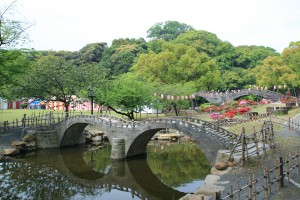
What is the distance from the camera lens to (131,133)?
27.1 metres

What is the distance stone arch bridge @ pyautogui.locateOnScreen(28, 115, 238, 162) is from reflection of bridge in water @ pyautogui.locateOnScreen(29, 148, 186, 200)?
1.75 meters

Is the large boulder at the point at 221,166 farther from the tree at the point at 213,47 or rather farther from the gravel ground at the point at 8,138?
the tree at the point at 213,47

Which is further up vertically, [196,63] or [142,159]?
[196,63]

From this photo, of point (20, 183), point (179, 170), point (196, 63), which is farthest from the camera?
point (196, 63)

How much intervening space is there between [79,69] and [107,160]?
17.2m

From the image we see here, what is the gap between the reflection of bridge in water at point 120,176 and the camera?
19984 mm

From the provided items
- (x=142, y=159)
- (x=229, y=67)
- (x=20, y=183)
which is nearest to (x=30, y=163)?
(x=20, y=183)

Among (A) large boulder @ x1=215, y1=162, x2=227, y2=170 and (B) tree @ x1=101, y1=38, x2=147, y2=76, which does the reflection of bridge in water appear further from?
(B) tree @ x1=101, y1=38, x2=147, y2=76

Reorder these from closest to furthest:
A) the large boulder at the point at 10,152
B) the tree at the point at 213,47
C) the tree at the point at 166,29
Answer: the large boulder at the point at 10,152, the tree at the point at 213,47, the tree at the point at 166,29

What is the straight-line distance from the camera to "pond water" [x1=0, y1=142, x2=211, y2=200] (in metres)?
19.7

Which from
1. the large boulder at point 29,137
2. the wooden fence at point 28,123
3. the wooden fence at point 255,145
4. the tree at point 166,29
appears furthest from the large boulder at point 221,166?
the tree at point 166,29

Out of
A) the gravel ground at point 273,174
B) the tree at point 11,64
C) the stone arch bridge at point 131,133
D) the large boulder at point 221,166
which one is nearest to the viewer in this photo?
the gravel ground at point 273,174

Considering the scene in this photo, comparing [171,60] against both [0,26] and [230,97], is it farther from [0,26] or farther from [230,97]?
[0,26]

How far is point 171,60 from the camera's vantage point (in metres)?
58.2
